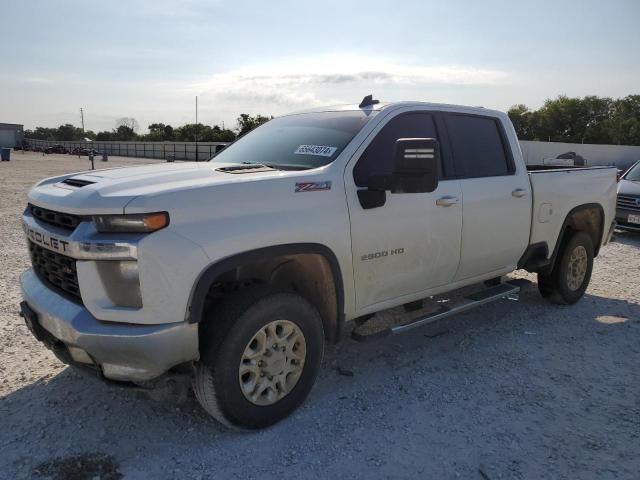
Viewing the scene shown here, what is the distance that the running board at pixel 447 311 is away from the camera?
3727 millimetres

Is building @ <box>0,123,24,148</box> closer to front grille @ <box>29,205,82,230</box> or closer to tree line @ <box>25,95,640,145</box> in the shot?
tree line @ <box>25,95,640,145</box>

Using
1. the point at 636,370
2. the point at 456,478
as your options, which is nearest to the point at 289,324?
the point at 456,478

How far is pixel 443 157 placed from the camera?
4.23 m

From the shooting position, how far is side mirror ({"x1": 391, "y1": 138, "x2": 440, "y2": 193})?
127 inches

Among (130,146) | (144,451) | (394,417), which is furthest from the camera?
(130,146)

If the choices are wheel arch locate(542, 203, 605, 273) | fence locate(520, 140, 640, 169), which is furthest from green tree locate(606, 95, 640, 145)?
wheel arch locate(542, 203, 605, 273)

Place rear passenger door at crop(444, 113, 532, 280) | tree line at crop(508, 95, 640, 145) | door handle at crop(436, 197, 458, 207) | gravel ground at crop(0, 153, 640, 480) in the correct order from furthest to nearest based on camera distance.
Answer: tree line at crop(508, 95, 640, 145) < rear passenger door at crop(444, 113, 532, 280) < door handle at crop(436, 197, 458, 207) < gravel ground at crop(0, 153, 640, 480)

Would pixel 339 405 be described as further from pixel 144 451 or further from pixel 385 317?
pixel 385 317

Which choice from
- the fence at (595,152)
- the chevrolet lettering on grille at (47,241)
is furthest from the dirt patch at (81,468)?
the fence at (595,152)

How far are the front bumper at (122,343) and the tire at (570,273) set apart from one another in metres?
4.21

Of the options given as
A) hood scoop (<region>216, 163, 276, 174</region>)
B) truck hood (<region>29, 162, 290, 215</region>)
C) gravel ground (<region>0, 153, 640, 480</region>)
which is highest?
hood scoop (<region>216, 163, 276, 174</region>)

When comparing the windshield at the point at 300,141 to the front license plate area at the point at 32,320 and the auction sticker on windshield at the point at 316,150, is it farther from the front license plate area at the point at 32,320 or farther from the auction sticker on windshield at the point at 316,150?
the front license plate area at the point at 32,320

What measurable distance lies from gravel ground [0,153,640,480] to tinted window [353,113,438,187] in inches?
60.3

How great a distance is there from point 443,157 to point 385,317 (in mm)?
1785
